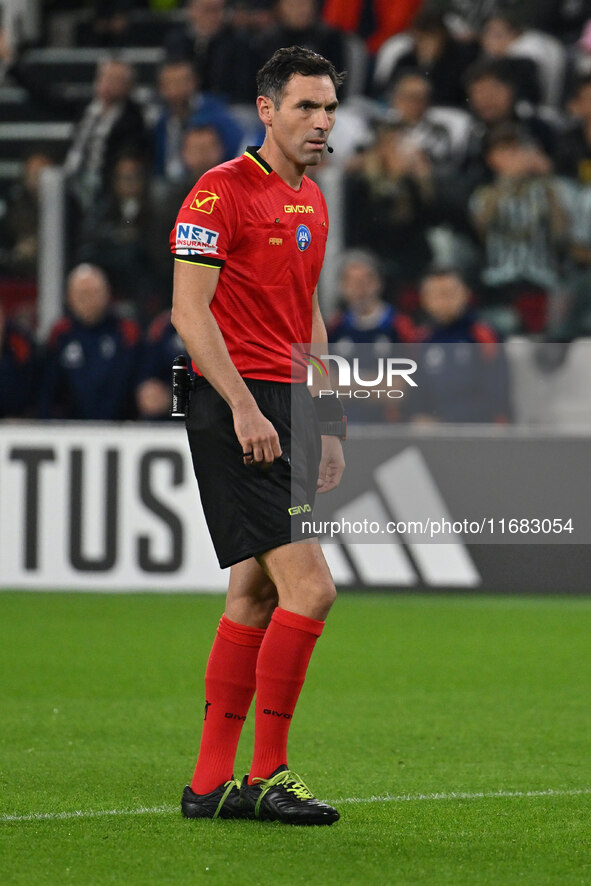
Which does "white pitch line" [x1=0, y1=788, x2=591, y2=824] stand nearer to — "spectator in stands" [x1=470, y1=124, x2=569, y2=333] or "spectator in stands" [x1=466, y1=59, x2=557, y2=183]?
"spectator in stands" [x1=470, y1=124, x2=569, y2=333]

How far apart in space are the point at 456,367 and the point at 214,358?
5.95 metres

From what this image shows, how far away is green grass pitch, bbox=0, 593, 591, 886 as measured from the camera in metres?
3.68

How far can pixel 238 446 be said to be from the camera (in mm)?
4086

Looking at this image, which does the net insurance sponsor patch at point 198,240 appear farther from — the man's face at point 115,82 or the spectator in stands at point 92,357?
the man's face at point 115,82

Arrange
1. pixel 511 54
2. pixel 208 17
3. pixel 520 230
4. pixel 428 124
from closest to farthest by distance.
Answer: pixel 520 230 → pixel 428 124 → pixel 511 54 → pixel 208 17

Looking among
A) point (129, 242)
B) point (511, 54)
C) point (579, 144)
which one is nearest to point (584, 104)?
point (579, 144)

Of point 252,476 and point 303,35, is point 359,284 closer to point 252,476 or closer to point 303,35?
point 303,35

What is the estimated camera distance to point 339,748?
5.35 m

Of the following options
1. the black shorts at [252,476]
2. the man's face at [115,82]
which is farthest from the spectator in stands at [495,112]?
the black shorts at [252,476]

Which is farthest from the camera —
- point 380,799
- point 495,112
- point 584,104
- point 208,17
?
point 208,17

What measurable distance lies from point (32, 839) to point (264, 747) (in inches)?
25.4

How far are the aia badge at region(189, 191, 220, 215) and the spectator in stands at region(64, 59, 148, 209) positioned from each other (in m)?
8.47

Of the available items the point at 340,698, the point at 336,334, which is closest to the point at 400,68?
the point at 336,334

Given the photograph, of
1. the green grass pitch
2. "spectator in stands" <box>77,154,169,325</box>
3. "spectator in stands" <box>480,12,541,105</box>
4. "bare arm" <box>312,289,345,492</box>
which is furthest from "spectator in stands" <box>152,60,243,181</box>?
"bare arm" <box>312,289,345,492</box>
